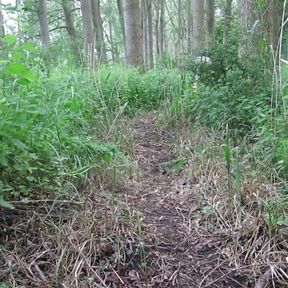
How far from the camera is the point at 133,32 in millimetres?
7766

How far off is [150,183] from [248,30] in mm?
1983

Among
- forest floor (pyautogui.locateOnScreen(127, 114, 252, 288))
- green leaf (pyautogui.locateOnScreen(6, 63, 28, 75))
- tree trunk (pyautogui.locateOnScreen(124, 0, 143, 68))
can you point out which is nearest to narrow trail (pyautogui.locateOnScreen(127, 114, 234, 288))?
forest floor (pyautogui.locateOnScreen(127, 114, 252, 288))

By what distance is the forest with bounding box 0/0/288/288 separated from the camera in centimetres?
175

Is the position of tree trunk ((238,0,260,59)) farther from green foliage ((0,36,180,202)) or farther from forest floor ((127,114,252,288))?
green foliage ((0,36,180,202))

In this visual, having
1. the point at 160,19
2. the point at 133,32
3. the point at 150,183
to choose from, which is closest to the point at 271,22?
the point at 150,183

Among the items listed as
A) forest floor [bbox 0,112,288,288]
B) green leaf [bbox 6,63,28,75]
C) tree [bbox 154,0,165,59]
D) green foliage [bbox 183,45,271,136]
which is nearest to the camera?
forest floor [bbox 0,112,288,288]

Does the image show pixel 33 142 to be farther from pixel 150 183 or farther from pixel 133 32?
pixel 133 32

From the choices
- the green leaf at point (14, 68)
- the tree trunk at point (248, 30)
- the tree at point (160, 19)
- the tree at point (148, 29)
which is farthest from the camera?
the tree at point (160, 19)

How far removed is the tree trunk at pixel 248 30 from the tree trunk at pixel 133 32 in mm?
3691

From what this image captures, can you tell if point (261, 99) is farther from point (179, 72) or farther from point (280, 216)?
point (179, 72)

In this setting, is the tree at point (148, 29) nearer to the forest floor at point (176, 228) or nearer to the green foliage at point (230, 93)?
the green foliage at point (230, 93)

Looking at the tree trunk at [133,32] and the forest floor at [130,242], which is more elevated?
the tree trunk at [133,32]

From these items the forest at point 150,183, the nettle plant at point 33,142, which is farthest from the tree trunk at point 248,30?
the nettle plant at point 33,142

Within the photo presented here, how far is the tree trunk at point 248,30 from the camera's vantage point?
3650mm
